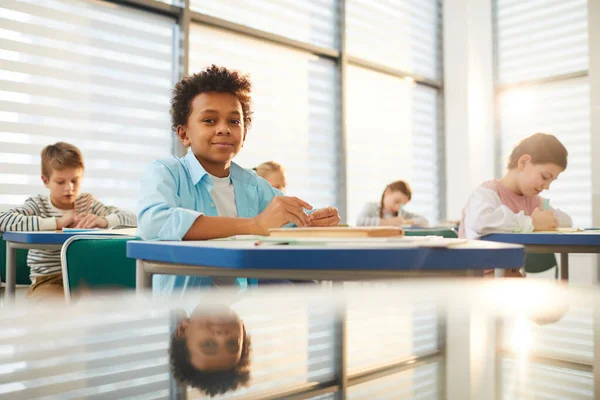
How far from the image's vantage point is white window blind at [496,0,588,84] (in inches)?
214

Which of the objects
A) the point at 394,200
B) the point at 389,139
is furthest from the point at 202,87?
the point at 389,139

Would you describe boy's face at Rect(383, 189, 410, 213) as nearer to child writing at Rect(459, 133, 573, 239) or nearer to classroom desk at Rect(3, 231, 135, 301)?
child writing at Rect(459, 133, 573, 239)

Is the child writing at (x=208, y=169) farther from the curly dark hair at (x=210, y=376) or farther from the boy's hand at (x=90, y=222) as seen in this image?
the boy's hand at (x=90, y=222)

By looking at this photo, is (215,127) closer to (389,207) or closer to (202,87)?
(202,87)

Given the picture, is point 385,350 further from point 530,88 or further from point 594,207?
point 530,88

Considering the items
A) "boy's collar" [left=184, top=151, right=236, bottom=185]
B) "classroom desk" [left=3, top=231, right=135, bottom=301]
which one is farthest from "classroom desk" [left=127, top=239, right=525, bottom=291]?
"classroom desk" [left=3, top=231, right=135, bottom=301]

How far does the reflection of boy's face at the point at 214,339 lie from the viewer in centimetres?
55

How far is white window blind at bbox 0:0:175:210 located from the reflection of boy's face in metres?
2.68

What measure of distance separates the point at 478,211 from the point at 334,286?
0.58 metres

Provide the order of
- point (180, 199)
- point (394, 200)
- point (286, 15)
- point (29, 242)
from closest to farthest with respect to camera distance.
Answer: point (180, 199) → point (29, 242) → point (394, 200) → point (286, 15)

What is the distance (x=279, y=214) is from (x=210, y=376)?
1.80 ft

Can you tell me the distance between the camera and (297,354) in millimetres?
657

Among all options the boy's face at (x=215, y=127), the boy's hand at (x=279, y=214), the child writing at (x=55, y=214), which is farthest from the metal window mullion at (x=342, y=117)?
the boy's hand at (x=279, y=214)

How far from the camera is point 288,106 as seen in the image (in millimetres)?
4629
